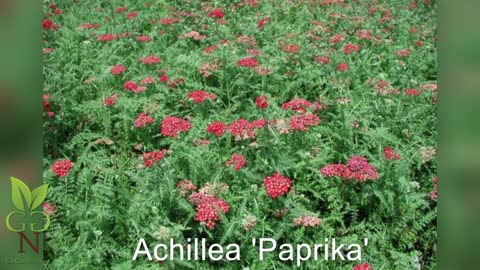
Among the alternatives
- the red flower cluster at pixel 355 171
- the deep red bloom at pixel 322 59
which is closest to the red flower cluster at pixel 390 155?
the red flower cluster at pixel 355 171

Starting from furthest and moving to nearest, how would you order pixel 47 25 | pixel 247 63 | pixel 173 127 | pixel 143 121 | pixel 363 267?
pixel 47 25 < pixel 247 63 < pixel 143 121 < pixel 173 127 < pixel 363 267

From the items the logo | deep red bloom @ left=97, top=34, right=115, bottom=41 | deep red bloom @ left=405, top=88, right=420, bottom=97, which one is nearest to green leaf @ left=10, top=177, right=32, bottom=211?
the logo

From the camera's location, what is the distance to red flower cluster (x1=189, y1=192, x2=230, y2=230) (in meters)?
2.36

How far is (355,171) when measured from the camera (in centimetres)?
259

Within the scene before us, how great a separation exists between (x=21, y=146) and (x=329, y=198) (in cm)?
184

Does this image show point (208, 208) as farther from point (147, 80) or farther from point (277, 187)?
point (147, 80)

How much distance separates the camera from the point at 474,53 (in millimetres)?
1021

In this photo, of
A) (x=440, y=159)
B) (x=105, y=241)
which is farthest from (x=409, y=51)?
(x=440, y=159)

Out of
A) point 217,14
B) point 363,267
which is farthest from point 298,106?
point 217,14

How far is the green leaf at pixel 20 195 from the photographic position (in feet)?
3.97

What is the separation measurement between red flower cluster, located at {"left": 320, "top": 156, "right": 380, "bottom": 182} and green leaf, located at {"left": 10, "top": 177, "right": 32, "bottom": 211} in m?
1.63

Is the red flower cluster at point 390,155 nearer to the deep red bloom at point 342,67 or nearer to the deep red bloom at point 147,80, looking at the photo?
the deep red bloom at point 342,67

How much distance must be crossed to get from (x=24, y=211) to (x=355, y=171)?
1716 millimetres

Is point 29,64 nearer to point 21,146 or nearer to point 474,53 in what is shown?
point 21,146
